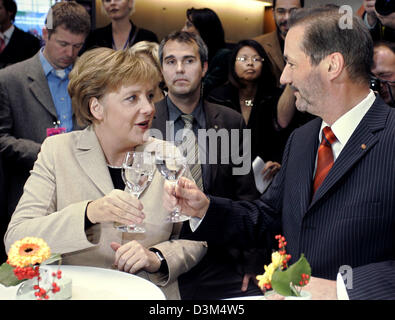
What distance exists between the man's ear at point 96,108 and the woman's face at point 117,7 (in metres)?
1.97

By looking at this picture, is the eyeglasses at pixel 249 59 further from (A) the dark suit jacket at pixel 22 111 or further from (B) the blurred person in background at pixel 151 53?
(A) the dark suit jacket at pixel 22 111

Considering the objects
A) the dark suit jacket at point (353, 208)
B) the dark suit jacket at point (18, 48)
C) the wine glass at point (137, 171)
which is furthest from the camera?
the dark suit jacket at point (18, 48)

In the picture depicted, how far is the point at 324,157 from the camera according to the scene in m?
1.87

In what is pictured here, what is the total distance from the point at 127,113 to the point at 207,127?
0.97 meters

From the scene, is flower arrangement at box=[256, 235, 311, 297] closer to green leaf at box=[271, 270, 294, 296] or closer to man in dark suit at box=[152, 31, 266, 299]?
green leaf at box=[271, 270, 294, 296]

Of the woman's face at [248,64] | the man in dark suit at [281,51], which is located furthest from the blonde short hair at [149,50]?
the man in dark suit at [281,51]

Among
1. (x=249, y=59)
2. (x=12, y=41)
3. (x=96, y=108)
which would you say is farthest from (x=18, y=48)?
(x=96, y=108)

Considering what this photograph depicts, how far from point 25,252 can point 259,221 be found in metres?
1.02

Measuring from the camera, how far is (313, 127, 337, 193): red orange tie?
1.84m

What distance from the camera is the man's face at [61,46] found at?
3.33 meters

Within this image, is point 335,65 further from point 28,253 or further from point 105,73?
point 28,253

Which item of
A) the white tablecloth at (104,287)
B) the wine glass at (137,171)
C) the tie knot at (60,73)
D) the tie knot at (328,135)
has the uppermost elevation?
the tie knot at (60,73)

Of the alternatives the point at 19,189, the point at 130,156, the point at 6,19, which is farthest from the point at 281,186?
Result: the point at 6,19

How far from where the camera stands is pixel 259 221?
2061 mm
